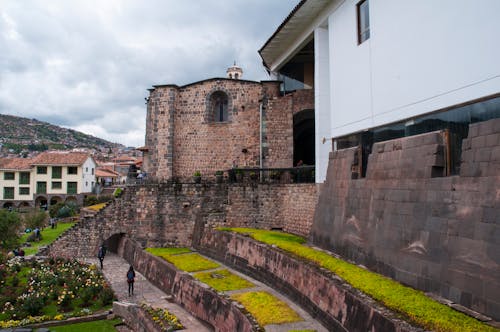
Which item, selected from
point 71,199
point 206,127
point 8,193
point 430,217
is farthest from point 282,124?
point 8,193

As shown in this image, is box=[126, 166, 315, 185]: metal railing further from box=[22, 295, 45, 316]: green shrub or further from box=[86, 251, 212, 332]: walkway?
box=[22, 295, 45, 316]: green shrub

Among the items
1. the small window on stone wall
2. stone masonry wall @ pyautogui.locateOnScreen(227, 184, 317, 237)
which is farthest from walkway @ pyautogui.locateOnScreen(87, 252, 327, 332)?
the small window on stone wall

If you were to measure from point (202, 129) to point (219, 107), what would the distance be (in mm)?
1631

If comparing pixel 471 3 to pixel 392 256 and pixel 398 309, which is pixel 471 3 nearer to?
pixel 392 256

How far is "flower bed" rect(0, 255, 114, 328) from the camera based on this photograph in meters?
13.2

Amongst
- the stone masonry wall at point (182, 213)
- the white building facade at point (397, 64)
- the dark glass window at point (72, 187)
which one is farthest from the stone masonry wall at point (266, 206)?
the dark glass window at point (72, 187)

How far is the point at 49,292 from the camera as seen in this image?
586 inches

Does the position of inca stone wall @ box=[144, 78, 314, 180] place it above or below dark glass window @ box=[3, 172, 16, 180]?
above

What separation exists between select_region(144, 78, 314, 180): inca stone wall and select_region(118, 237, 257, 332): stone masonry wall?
4.79 metres

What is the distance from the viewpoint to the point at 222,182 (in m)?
19.3

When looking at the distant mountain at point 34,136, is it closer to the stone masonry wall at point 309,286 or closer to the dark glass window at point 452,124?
the stone masonry wall at point 309,286

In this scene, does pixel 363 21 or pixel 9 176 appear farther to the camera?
pixel 9 176

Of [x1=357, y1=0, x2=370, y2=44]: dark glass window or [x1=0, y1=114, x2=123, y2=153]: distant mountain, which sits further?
[x1=0, y1=114, x2=123, y2=153]: distant mountain

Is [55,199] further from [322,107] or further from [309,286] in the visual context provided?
[309,286]
